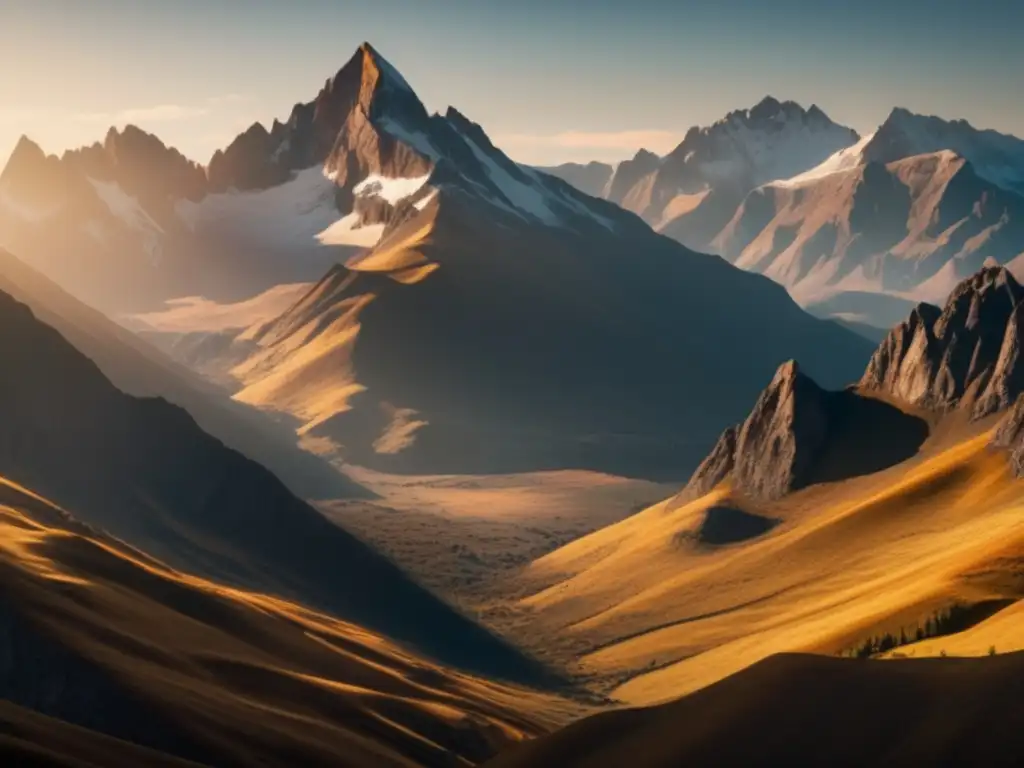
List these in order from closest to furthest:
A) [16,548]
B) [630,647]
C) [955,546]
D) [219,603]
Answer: [16,548]
[219,603]
[955,546]
[630,647]

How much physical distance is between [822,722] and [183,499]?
126 meters

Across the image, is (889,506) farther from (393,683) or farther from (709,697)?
(709,697)

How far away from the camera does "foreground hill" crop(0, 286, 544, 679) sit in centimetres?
16250

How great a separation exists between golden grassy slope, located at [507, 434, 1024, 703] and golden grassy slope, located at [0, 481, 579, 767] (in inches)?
884

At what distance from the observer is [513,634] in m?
179

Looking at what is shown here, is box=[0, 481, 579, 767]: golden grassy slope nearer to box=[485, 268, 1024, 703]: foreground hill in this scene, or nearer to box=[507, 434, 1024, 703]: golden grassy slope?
box=[507, 434, 1024, 703]: golden grassy slope

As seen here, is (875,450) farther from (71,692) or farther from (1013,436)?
(71,692)

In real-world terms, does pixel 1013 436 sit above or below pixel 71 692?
above

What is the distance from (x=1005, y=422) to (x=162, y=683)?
112m

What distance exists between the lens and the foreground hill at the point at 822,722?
61062mm

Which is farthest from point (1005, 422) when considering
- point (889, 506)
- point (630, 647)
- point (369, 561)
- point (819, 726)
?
point (819, 726)

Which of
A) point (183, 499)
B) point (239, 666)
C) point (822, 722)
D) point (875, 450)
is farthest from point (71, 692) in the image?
point (875, 450)

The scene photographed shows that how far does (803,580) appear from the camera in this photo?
160 meters

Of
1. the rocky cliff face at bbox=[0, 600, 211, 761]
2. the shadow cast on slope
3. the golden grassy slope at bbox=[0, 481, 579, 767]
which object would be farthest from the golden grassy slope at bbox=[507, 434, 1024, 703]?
the rocky cliff face at bbox=[0, 600, 211, 761]
